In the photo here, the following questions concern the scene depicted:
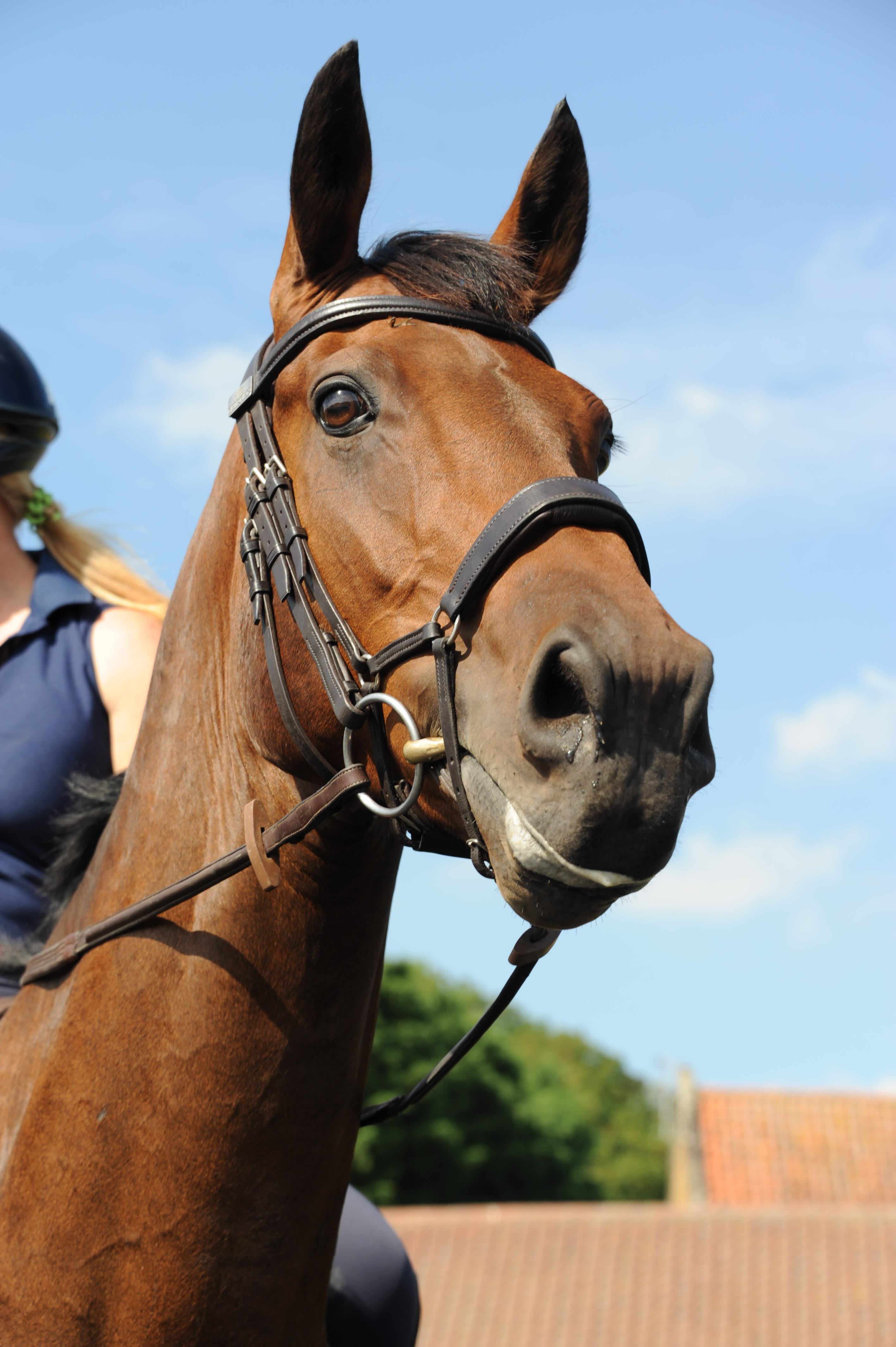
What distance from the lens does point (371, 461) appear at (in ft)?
8.60

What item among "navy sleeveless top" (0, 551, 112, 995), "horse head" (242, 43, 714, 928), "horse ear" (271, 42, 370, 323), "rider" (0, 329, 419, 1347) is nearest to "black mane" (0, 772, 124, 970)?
"rider" (0, 329, 419, 1347)

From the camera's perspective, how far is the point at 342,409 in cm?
271

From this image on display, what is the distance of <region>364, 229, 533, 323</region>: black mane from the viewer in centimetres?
283

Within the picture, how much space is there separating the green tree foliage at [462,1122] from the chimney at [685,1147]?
4.15m

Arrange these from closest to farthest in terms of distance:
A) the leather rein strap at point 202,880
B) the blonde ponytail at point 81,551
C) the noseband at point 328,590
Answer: the noseband at point 328,590, the leather rein strap at point 202,880, the blonde ponytail at point 81,551

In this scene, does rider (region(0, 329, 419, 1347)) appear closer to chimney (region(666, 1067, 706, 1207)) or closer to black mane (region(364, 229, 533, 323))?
black mane (region(364, 229, 533, 323))

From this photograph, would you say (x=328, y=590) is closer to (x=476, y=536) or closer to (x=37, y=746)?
(x=476, y=536)

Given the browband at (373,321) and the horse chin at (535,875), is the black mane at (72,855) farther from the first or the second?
the horse chin at (535,875)

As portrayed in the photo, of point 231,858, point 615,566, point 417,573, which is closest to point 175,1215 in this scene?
point 231,858

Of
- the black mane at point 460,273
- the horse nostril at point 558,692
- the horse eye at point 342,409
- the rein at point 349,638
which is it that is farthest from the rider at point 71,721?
the horse nostril at point 558,692

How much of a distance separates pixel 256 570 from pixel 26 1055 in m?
1.34

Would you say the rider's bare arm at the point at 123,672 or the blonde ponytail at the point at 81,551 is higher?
the blonde ponytail at the point at 81,551

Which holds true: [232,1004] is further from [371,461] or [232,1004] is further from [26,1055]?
[371,461]

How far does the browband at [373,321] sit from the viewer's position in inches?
109
